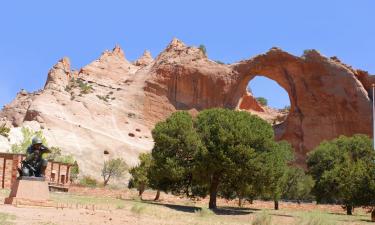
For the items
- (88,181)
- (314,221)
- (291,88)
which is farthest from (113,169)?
(314,221)

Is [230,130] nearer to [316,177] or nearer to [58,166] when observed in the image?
[58,166]

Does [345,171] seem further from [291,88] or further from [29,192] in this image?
[291,88]

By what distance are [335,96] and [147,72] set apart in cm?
3231

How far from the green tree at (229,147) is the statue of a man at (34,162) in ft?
52.1

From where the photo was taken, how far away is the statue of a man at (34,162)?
66.6 feet

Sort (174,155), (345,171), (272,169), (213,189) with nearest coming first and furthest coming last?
(272,169) → (213,189) → (174,155) → (345,171)

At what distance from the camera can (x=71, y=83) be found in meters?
84.9

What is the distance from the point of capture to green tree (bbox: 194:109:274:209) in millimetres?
34594

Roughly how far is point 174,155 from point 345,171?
539 inches

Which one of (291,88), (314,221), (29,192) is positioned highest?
(291,88)

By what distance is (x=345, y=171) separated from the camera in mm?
39688

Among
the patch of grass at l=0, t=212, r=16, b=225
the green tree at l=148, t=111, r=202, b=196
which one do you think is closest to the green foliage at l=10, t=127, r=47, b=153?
the green tree at l=148, t=111, r=202, b=196

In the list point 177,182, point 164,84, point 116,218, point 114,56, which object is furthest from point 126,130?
point 116,218

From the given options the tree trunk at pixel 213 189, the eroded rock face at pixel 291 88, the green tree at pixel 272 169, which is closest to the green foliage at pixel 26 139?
the eroded rock face at pixel 291 88
